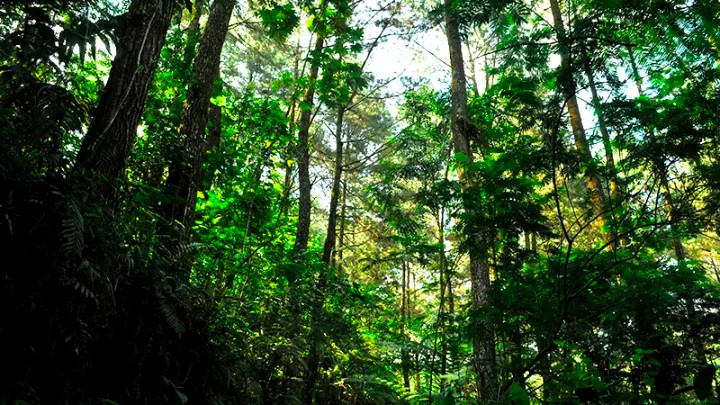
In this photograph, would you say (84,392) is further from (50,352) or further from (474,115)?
(474,115)

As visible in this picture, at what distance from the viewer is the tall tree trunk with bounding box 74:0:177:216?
305cm

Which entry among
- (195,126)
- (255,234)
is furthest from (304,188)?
(195,126)

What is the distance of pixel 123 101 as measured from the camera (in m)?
3.40

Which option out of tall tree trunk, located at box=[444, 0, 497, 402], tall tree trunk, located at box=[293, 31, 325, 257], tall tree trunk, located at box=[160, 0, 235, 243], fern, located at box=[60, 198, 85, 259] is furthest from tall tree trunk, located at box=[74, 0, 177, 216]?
tall tree trunk, located at box=[293, 31, 325, 257]

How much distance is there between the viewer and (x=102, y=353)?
273 centimetres

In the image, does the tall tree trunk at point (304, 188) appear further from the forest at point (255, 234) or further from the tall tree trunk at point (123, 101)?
the tall tree trunk at point (123, 101)

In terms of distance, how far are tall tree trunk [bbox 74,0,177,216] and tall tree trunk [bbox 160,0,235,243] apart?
119 cm

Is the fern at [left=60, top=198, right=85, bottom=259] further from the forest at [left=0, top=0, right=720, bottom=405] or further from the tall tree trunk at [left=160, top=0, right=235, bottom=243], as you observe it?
the tall tree trunk at [left=160, top=0, right=235, bottom=243]

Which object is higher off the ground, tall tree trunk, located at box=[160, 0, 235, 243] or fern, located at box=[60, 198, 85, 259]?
tall tree trunk, located at box=[160, 0, 235, 243]

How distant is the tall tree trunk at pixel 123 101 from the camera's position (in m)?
3.05

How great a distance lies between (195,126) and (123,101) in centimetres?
211

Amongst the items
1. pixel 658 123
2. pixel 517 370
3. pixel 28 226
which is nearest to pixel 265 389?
pixel 517 370

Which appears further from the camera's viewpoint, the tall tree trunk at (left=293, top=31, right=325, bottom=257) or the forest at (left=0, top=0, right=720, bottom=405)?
the tall tree trunk at (left=293, top=31, right=325, bottom=257)

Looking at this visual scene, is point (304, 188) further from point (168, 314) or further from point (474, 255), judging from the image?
point (168, 314)
